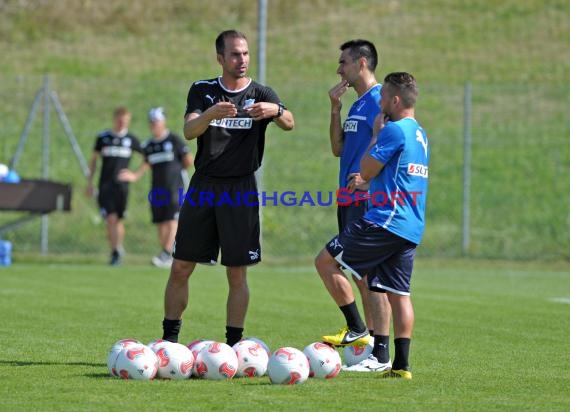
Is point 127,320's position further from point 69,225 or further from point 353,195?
point 69,225

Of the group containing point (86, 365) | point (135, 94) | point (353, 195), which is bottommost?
point (86, 365)

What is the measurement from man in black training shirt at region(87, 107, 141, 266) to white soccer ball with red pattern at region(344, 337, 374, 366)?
378 inches

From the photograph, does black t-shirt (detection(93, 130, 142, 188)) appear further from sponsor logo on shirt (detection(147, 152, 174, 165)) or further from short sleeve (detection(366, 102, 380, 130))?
short sleeve (detection(366, 102, 380, 130))

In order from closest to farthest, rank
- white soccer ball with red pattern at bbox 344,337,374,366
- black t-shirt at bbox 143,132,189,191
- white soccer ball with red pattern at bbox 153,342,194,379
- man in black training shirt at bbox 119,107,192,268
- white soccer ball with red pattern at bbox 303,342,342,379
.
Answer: white soccer ball with red pattern at bbox 153,342,194,379, white soccer ball with red pattern at bbox 303,342,342,379, white soccer ball with red pattern at bbox 344,337,374,366, man in black training shirt at bbox 119,107,192,268, black t-shirt at bbox 143,132,189,191

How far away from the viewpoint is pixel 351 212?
8.84 m

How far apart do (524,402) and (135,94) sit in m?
17.7

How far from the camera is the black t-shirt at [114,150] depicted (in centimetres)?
1778

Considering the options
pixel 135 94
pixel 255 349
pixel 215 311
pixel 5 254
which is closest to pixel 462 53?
pixel 135 94

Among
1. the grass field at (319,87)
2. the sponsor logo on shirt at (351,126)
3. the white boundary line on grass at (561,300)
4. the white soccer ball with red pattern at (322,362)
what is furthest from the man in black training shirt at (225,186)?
the grass field at (319,87)

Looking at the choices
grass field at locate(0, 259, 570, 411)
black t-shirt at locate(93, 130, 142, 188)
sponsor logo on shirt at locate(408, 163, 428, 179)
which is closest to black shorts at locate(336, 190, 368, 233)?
sponsor logo on shirt at locate(408, 163, 428, 179)

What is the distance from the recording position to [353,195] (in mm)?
8773

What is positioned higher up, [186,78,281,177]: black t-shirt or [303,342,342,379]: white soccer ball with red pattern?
[186,78,281,177]: black t-shirt

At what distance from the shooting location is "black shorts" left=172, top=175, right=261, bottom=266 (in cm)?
859

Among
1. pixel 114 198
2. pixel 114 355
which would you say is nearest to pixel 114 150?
pixel 114 198
